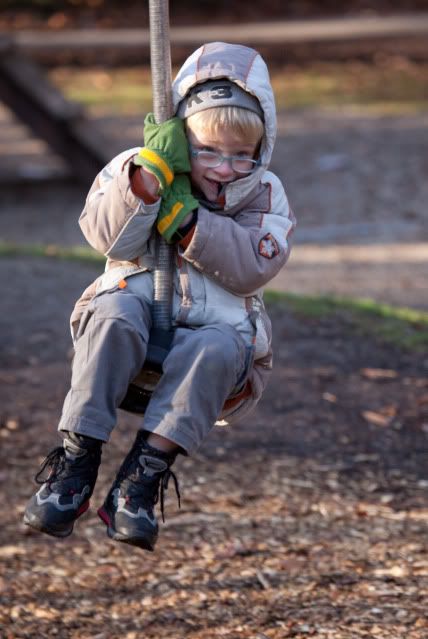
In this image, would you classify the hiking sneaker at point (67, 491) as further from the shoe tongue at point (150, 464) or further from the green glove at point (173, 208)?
the green glove at point (173, 208)

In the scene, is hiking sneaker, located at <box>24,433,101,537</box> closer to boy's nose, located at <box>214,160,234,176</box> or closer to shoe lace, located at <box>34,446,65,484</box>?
shoe lace, located at <box>34,446,65,484</box>

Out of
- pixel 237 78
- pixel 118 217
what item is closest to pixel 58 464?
pixel 118 217

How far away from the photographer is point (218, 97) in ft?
10.8

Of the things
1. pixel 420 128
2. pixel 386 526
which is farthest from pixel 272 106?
pixel 420 128

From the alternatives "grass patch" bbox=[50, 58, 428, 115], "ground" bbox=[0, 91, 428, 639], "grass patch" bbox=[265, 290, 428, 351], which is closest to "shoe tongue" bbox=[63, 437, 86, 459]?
"ground" bbox=[0, 91, 428, 639]

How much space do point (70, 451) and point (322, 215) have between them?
8.30 meters

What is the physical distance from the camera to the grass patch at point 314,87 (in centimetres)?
1505

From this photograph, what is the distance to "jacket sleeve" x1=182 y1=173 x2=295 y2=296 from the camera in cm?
330

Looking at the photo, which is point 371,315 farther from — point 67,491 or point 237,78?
point 67,491

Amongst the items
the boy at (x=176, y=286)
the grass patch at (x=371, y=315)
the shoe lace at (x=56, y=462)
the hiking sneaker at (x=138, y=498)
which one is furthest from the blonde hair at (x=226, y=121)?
the grass patch at (x=371, y=315)

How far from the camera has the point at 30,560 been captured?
16.1 ft

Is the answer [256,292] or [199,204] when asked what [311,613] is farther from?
[199,204]

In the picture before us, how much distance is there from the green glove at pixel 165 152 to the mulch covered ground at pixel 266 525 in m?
1.89

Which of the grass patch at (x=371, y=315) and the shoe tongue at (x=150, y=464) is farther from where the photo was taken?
the grass patch at (x=371, y=315)
